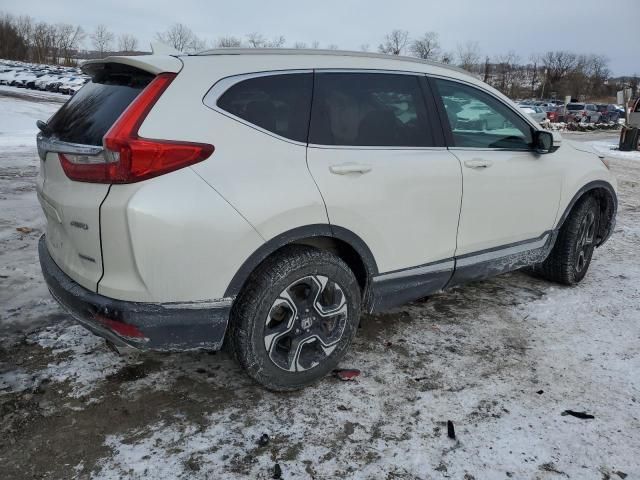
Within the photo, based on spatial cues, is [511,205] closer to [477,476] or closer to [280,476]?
[477,476]

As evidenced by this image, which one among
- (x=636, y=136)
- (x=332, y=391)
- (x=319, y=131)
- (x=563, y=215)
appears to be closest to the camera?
(x=319, y=131)

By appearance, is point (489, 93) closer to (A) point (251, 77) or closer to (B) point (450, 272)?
(B) point (450, 272)

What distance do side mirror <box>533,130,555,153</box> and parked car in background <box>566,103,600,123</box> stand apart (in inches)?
1405

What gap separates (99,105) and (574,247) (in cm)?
389

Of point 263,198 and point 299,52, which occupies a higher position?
point 299,52

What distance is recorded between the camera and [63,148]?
249cm

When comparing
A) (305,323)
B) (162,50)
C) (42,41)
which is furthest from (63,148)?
(42,41)

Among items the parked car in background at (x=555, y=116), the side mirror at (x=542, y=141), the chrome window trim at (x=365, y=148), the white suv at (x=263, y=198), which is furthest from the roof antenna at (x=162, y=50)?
the parked car in background at (x=555, y=116)

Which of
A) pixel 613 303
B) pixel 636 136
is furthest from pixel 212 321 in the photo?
pixel 636 136

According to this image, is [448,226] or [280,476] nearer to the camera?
[280,476]

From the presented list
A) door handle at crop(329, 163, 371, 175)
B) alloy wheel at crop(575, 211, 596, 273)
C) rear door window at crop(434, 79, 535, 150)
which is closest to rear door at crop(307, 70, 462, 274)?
door handle at crop(329, 163, 371, 175)

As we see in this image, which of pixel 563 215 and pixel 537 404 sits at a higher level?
pixel 563 215

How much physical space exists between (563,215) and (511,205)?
0.84m

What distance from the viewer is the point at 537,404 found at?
2869 millimetres
